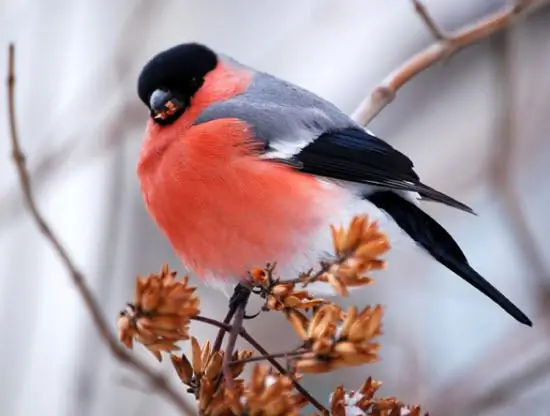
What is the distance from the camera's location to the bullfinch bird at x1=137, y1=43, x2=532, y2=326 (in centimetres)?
110

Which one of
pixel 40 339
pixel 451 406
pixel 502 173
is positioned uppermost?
pixel 40 339

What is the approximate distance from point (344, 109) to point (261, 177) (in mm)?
1569

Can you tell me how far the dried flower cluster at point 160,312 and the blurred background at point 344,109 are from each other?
5.48ft

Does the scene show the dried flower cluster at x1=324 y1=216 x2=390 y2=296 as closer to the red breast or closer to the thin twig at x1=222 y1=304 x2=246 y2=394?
the thin twig at x1=222 y1=304 x2=246 y2=394

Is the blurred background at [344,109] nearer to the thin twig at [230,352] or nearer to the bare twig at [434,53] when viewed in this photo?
the bare twig at [434,53]

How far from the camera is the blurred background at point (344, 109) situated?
2535 mm

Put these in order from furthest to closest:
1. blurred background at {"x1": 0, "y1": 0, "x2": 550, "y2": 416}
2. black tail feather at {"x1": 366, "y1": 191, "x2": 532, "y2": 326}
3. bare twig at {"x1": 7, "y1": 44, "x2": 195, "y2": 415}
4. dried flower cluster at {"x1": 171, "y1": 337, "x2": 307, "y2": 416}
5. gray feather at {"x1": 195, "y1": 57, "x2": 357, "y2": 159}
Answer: blurred background at {"x1": 0, "y1": 0, "x2": 550, "y2": 416}, gray feather at {"x1": 195, "y1": 57, "x2": 357, "y2": 159}, black tail feather at {"x1": 366, "y1": 191, "x2": 532, "y2": 326}, bare twig at {"x1": 7, "y1": 44, "x2": 195, "y2": 415}, dried flower cluster at {"x1": 171, "y1": 337, "x2": 307, "y2": 416}

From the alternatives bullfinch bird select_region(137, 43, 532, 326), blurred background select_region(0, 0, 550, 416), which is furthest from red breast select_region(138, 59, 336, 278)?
blurred background select_region(0, 0, 550, 416)

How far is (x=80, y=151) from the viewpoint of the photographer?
263 centimetres

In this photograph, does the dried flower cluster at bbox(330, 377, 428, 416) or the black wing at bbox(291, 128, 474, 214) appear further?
the black wing at bbox(291, 128, 474, 214)

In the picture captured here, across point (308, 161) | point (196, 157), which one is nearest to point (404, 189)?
point (308, 161)

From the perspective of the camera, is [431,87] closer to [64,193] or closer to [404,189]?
[64,193]

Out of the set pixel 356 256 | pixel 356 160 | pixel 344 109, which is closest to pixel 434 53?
pixel 356 160

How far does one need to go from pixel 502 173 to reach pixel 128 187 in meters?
1.56
